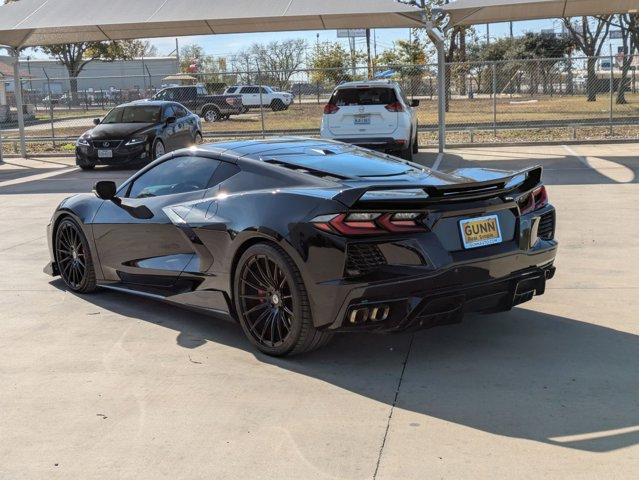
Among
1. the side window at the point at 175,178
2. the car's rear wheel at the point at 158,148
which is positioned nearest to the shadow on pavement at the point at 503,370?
the side window at the point at 175,178

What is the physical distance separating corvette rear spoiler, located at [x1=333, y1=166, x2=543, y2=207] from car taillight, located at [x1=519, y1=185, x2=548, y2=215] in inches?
6.2

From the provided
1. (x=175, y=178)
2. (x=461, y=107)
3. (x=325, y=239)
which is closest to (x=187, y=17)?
(x=175, y=178)

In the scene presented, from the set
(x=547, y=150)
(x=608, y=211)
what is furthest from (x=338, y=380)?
(x=547, y=150)

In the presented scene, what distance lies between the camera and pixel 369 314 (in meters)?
4.41

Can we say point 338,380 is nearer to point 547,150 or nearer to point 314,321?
point 314,321

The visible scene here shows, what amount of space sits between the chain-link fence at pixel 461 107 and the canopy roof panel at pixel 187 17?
173 centimetres

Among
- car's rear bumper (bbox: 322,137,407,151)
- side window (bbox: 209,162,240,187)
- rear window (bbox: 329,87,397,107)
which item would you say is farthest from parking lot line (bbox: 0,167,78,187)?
side window (bbox: 209,162,240,187)

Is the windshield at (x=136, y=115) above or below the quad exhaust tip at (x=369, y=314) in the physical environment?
above

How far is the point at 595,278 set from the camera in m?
6.59

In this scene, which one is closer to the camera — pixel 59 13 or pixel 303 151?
pixel 303 151

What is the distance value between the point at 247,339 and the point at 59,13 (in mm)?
16109

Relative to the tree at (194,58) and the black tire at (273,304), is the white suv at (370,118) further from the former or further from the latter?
the tree at (194,58)

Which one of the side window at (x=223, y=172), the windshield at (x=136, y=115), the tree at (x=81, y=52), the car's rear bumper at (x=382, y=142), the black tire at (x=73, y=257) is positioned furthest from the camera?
the tree at (x=81, y=52)

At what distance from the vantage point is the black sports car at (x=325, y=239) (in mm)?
4375
